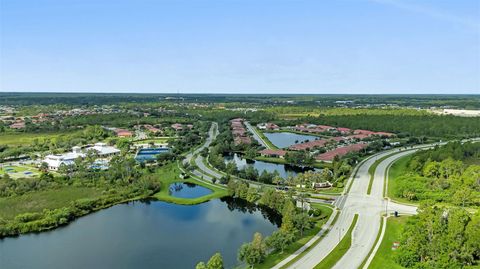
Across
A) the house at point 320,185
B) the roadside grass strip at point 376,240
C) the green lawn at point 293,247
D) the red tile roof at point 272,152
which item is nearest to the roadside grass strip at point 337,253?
the roadside grass strip at point 376,240

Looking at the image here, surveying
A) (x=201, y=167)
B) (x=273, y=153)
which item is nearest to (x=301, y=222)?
(x=201, y=167)

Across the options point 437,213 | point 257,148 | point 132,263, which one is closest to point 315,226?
point 437,213

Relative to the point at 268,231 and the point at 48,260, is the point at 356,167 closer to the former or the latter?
the point at 268,231

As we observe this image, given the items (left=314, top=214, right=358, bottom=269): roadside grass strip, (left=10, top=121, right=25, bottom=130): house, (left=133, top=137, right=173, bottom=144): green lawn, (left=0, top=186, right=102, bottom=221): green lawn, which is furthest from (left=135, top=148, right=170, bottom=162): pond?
(left=10, top=121, right=25, bottom=130): house

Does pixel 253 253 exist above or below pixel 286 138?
below

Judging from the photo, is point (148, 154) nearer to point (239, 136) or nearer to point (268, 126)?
point (239, 136)

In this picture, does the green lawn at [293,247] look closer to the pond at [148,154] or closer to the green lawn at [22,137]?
the pond at [148,154]

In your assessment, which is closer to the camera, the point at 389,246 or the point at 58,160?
the point at 389,246
